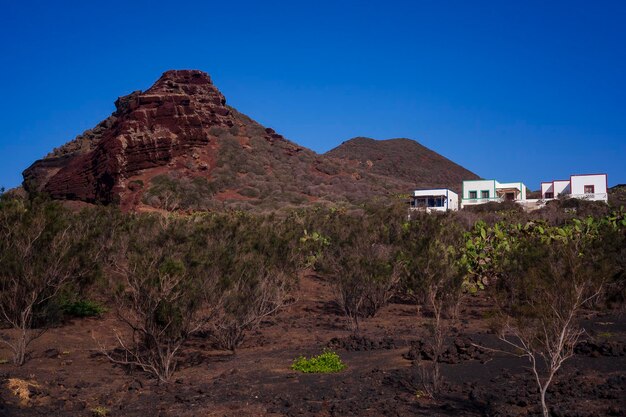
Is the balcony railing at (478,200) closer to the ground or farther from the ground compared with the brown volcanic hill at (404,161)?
closer to the ground

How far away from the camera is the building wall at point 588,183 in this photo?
49575 mm

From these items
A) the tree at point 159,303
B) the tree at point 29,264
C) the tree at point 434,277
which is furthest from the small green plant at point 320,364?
the tree at point 29,264

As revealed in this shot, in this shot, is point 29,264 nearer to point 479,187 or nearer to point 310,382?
point 310,382

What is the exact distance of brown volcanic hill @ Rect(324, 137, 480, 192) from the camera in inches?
3685

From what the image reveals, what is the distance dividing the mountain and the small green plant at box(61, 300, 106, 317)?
23693mm

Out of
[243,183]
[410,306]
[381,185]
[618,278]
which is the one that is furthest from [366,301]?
[381,185]

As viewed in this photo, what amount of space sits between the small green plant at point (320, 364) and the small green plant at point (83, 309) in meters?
7.24

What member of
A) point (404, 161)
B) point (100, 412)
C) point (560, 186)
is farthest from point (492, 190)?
point (100, 412)

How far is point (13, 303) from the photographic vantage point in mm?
11164

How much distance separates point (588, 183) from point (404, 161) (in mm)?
53400

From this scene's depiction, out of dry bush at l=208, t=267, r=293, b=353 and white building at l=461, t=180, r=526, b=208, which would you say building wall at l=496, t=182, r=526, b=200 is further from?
dry bush at l=208, t=267, r=293, b=353

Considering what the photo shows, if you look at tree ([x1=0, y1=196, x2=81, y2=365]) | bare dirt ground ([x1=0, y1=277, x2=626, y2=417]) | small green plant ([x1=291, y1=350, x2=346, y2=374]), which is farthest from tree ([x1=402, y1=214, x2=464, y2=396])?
tree ([x1=0, y1=196, x2=81, y2=365])

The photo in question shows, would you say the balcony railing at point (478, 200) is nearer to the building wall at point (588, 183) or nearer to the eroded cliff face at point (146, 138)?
the building wall at point (588, 183)

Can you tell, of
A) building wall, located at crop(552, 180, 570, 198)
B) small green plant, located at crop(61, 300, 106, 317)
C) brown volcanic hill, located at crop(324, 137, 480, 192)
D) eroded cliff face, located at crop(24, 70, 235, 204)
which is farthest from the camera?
brown volcanic hill, located at crop(324, 137, 480, 192)
